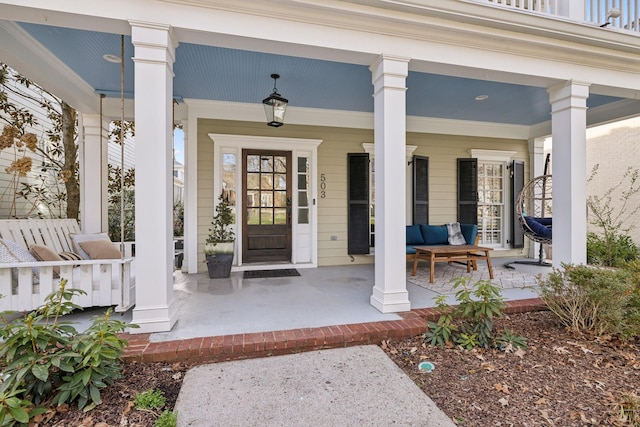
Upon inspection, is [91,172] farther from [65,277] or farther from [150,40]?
[150,40]

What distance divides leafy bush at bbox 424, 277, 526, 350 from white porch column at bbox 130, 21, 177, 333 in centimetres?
219

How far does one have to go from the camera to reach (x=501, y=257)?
640 cm

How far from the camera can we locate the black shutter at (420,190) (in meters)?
5.77

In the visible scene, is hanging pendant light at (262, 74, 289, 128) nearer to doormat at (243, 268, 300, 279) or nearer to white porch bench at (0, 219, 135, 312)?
doormat at (243, 268, 300, 279)

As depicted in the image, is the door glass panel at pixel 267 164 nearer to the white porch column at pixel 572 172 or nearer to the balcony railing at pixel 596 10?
the balcony railing at pixel 596 10

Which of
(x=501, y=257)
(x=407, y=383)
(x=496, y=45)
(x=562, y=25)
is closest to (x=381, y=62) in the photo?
(x=496, y=45)

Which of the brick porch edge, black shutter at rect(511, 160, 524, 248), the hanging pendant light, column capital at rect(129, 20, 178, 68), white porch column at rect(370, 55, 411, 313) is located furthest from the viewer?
black shutter at rect(511, 160, 524, 248)

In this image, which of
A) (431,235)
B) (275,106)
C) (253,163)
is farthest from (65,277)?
(431,235)

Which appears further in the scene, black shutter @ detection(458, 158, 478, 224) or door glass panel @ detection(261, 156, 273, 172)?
black shutter @ detection(458, 158, 478, 224)

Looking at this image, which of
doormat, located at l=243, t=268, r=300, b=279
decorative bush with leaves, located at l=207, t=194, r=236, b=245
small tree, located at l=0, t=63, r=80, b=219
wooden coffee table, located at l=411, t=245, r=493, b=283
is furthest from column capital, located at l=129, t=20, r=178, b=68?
wooden coffee table, located at l=411, t=245, r=493, b=283

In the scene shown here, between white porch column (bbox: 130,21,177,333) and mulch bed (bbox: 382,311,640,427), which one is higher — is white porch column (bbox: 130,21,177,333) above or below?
above

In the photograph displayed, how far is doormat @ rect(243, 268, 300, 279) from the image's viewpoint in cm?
454

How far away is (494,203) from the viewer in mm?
6570

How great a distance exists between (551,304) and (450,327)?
3.64 feet
